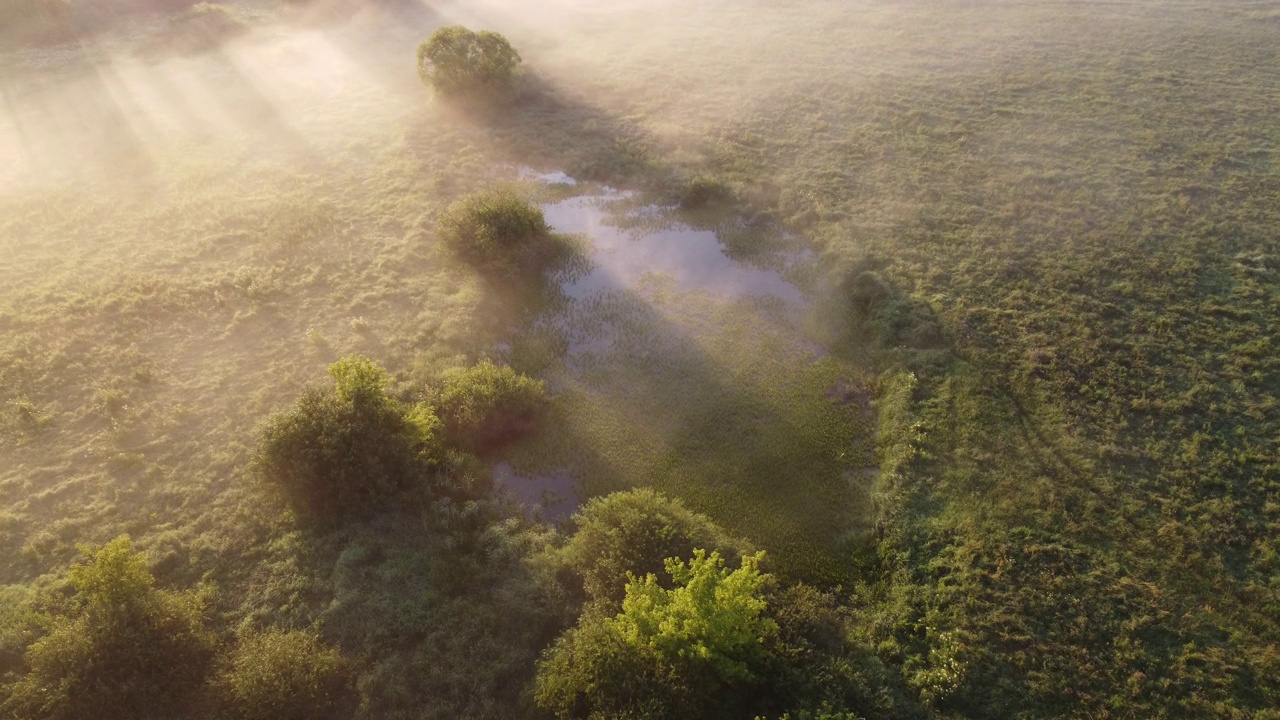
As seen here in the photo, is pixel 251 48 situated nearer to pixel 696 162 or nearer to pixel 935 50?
pixel 696 162

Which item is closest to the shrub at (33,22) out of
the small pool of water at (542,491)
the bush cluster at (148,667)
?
the bush cluster at (148,667)

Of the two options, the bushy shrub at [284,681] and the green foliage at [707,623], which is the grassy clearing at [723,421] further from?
the bushy shrub at [284,681]

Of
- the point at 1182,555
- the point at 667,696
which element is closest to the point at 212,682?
the point at 667,696

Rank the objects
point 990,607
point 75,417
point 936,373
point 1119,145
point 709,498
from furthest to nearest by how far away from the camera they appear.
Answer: point 1119,145, point 936,373, point 75,417, point 709,498, point 990,607

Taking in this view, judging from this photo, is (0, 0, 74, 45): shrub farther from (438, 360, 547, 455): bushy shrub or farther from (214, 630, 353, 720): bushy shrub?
(214, 630, 353, 720): bushy shrub

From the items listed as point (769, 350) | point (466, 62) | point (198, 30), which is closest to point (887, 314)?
point (769, 350)

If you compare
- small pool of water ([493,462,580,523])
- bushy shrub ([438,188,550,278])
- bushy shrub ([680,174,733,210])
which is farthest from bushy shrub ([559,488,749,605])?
bushy shrub ([680,174,733,210])

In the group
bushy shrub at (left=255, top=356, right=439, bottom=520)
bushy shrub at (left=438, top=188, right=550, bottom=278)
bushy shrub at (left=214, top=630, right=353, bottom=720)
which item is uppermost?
bushy shrub at (left=438, top=188, right=550, bottom=278)
